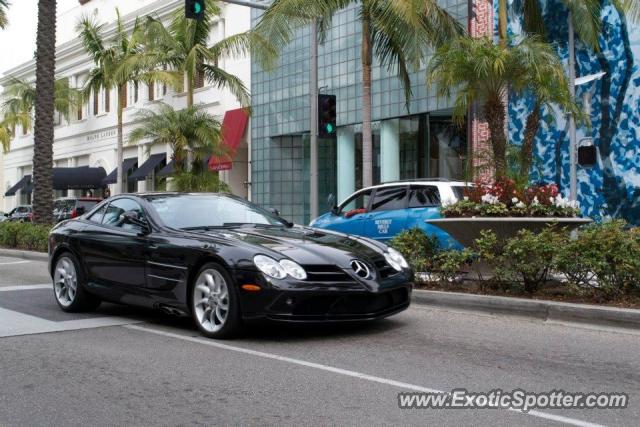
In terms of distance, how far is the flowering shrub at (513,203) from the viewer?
32.2 ft

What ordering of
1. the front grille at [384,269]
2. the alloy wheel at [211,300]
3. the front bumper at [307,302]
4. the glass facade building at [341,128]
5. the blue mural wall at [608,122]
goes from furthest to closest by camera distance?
the glass facade building at [341,128]
the blue mural wall at [608,122]
the front grille at [384,269]
the alloy wheel at [211,300]
the front bumper at [307,302]

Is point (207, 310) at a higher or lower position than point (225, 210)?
lower

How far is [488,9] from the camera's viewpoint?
22000mm

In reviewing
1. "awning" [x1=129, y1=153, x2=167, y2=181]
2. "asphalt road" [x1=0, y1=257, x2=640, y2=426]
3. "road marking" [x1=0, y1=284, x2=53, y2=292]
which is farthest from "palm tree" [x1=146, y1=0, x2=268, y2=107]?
"asphalt road" [x1=0, y1=257, x2=640, y2=426]

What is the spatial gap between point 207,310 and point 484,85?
722cm

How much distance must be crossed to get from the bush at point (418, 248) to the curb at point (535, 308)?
573mm

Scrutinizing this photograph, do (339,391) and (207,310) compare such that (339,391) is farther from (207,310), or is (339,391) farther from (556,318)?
(556,318)

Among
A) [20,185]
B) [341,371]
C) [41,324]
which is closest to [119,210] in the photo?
[41,324]

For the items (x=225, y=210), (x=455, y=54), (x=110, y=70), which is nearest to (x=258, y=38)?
(x=455, y=54)

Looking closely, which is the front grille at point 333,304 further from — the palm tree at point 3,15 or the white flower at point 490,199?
the palm tree at point 3,15

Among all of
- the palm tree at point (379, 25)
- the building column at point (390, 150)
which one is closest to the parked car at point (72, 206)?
the building column at point (390, 150)

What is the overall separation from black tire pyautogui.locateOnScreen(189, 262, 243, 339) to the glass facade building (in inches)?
591

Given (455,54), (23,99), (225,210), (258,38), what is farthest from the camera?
(23,99)

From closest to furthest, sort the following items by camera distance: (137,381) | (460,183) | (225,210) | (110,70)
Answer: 1. (137,381)
2. (225,210)
3. (460,183)
4. (110,70)
